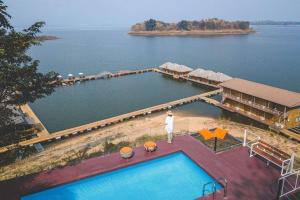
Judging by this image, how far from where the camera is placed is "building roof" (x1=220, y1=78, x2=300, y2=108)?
2323 centimetres

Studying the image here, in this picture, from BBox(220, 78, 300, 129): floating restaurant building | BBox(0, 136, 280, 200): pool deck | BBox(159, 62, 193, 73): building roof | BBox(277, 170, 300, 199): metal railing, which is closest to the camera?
BBox(277, 170, 300, 199): metal railing

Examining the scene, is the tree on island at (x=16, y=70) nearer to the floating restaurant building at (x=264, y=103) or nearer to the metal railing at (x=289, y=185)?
the metal railing at (x=289, y=185)

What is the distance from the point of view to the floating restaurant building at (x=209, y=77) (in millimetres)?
39625

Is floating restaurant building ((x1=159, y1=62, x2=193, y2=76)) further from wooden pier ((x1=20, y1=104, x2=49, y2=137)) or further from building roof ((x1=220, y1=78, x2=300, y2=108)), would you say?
wooden pier ((x1=20, y1=104, x2=49, y2=137))

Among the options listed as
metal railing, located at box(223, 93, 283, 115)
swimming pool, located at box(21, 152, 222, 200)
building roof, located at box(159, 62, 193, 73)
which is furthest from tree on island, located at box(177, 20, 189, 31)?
swimming pool, located at box(21, 152, 222, 200)

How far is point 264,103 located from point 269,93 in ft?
3.60

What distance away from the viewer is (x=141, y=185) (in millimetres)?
12141

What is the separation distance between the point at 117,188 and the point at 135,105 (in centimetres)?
2262

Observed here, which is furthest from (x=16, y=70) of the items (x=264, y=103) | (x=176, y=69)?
(x=176, y=69)

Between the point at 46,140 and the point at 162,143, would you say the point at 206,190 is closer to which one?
the point at 162,143

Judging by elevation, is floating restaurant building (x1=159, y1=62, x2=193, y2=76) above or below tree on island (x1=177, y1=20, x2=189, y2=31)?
below

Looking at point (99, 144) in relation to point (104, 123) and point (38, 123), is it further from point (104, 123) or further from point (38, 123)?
point (38, 123)

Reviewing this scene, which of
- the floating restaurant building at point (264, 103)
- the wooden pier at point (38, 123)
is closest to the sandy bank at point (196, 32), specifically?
the floating restaurant building at point (264, 103)

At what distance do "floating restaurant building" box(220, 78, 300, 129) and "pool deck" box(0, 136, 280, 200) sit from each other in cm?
1141
